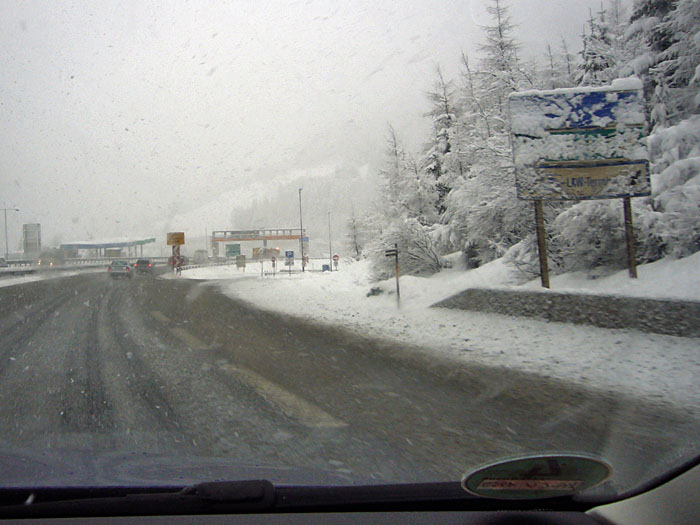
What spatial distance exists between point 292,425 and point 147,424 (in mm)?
1290

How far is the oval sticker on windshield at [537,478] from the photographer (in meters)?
2.11

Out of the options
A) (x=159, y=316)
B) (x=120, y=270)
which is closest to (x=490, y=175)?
(x=159, y=316)

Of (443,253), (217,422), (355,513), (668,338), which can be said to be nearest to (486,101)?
(443,253)

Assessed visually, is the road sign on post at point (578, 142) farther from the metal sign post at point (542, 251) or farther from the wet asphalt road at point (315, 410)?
the wet asphalt road at point (315, 410)

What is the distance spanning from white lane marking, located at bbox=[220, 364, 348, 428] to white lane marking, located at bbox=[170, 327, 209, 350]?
216 cm

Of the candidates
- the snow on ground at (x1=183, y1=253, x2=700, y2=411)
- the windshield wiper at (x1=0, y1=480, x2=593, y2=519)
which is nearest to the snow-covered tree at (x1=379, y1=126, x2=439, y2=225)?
the snow on ground at (x1=183, y1=253, x2=700, y2=411)

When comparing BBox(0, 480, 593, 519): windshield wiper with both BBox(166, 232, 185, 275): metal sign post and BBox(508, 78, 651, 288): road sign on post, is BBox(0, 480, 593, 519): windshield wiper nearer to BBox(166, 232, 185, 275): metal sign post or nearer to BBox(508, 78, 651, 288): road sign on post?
BBox(508, 78, 651, 288): road sign on post

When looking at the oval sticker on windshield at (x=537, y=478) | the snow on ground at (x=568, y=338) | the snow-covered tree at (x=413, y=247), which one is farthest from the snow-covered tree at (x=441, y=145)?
the oval sticker on windshield at (x=537, y=478)

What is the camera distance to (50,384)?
5.92m

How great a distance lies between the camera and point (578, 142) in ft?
36.1

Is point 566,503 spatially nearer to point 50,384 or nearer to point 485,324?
point 50,384

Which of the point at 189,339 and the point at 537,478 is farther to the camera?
the point at 189,339

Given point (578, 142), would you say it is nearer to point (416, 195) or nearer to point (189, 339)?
point (189, 339)

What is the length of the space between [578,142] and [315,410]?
918 cm
